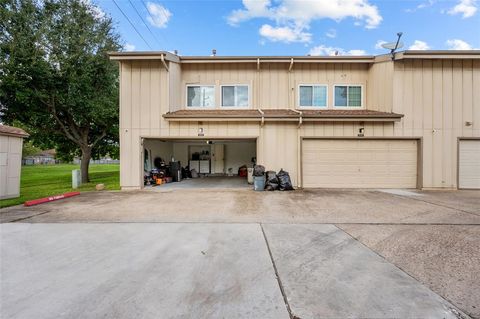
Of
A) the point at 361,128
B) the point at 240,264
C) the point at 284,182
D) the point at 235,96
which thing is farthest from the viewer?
the point at 235,96

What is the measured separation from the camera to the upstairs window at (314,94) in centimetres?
1019

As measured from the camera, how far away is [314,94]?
10195mm

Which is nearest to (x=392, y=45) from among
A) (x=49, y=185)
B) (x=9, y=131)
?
(x=9, y=131)

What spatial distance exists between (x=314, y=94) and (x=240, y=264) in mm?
9243

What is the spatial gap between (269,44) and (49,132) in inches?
555

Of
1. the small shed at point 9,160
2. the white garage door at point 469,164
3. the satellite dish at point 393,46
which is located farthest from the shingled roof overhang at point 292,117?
the small shed at point 9,160

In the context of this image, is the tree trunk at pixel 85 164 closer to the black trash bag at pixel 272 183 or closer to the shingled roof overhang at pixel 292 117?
the shingled roof overhang at pixel 292 117

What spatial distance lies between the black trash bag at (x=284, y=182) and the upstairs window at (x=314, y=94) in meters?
3.68

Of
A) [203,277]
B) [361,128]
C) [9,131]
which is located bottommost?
[203,277]

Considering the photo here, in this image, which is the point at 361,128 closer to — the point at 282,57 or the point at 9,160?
the point at 282,57

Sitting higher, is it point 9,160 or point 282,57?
point 282,57

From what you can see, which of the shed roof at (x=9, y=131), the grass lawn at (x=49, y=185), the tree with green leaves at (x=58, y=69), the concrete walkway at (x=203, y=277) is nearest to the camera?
the concrete walkway at (x=203, y=277)

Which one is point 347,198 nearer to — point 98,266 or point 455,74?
point 98,266

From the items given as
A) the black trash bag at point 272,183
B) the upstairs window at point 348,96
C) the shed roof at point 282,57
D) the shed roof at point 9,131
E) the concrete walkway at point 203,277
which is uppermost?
the shed roof at point 282,57
